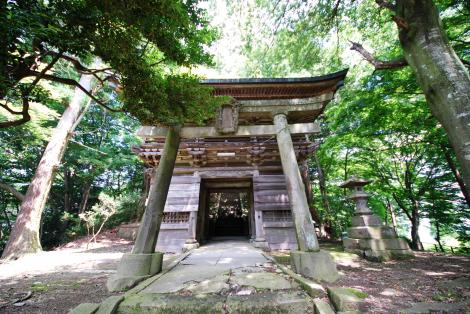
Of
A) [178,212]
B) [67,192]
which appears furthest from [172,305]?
[67,192]

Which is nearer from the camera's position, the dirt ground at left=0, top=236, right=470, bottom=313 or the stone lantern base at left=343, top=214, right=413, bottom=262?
the dirt ground at left=0, top=236, right=470, bottom=313

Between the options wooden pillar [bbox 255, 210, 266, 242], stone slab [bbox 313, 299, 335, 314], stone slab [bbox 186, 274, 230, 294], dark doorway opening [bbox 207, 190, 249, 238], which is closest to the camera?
stone slab [bbox 313, 299, 335, 314]

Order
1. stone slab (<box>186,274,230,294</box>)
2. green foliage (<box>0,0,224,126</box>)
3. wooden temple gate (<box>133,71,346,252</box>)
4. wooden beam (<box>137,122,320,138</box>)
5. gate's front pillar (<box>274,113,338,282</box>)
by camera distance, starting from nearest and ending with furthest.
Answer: green foliage (<box>0,0,224,126</box>) → stone slab (<box>186,274,230,294</box>) → gate's front pillar (<box>274,113,338,282</box>) → wooden beam (<box>137,122,320,138</box>) → wooden temple gate (<box>133,71,346,252</box>)

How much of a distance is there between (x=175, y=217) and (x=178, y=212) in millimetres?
218

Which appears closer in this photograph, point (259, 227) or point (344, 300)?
point (344, 300)

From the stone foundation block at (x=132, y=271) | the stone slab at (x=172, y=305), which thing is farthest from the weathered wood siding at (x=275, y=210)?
the stone slab at (x=172, y=305)

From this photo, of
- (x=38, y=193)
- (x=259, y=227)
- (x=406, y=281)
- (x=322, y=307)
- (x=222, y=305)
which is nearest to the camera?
(x=322, y=307)

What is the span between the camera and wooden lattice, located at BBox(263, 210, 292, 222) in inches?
313

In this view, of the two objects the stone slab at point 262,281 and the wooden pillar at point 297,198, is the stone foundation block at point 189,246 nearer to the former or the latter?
the stone slab at point 262,281

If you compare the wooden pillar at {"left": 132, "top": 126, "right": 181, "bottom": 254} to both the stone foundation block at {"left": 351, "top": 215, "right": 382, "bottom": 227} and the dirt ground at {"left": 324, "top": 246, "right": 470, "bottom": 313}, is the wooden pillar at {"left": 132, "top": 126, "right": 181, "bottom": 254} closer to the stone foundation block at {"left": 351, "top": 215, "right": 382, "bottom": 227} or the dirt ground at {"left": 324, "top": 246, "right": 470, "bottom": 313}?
the dirt ground at {"left": 324, "top": 246, "right": 470, "bottom": 313}

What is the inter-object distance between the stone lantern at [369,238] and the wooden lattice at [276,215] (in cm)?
215

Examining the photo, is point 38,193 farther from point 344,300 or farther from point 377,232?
point 377,232

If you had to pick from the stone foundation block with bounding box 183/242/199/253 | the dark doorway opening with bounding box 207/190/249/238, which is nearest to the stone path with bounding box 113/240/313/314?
the stone foundation block with bounding box 183/242/199/253

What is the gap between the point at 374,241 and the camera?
21.0ft
